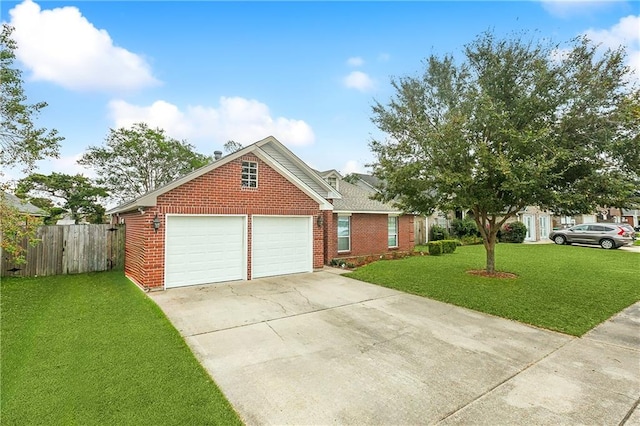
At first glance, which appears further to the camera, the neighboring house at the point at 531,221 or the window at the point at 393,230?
the neighboring house at the point at 531,221

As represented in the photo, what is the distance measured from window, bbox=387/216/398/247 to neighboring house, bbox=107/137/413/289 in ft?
23.9

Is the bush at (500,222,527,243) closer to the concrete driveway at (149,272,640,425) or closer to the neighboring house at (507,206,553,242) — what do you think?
the neighboring house at (507,206,553,242)

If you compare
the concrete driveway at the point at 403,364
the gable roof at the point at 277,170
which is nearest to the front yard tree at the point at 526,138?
the gable roof at the point at 277,170

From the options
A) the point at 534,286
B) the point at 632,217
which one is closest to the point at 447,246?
the point at 534,286

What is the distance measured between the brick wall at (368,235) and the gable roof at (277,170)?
2.28 meters

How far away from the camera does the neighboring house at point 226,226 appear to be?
849 centimetres

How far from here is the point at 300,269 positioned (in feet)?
36.8

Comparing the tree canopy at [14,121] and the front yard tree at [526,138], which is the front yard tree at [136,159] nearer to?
the tree canopy at [14,121]

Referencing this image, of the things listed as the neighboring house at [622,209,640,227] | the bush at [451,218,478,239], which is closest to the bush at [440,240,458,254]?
the bush at [451,218,478,239]

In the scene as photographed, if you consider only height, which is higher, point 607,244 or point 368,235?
point 368,235

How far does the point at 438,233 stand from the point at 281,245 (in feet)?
51.0

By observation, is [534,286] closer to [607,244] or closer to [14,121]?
[14,121]

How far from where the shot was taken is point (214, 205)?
925 centimetres

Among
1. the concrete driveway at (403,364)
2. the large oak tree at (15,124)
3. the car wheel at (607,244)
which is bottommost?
the concrete driveway at (403,364)
